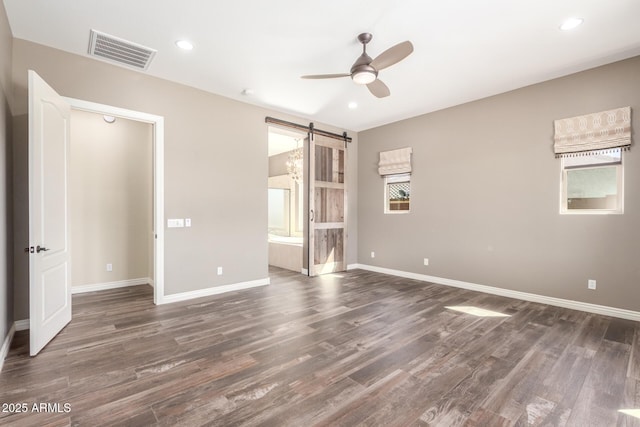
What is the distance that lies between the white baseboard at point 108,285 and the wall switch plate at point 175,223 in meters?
1.63

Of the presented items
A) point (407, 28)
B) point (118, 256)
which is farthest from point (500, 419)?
point (118, 256)

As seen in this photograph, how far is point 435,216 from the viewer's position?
17.2ft

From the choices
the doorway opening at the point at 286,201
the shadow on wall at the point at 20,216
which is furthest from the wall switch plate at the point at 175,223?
the doorway opening at the point at 286,201

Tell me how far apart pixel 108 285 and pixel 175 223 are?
6.01 feet

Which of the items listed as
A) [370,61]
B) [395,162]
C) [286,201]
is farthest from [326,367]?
[286,201]

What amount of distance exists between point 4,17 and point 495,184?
6013 millimetres

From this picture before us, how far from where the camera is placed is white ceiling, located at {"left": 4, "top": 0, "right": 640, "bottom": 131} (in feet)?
8.46

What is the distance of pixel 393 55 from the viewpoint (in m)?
2.78

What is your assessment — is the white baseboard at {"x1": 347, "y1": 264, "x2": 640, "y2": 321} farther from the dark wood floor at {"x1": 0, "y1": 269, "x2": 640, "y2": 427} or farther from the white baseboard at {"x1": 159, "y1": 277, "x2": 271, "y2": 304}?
the white baseboard at {"x1": 159, "y1": 277, "x2": 271, "y2": 304}

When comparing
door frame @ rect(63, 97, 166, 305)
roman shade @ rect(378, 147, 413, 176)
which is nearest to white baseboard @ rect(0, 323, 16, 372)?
door frame @ rect(63, 97, 166, 305)

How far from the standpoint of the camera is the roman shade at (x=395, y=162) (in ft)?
18.4

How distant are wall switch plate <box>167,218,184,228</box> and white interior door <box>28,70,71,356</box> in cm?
108

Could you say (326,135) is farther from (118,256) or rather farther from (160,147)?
(118,256)

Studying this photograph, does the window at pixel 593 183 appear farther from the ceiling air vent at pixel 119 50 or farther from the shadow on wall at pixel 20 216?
the shadow on wall at pixel 20 216
